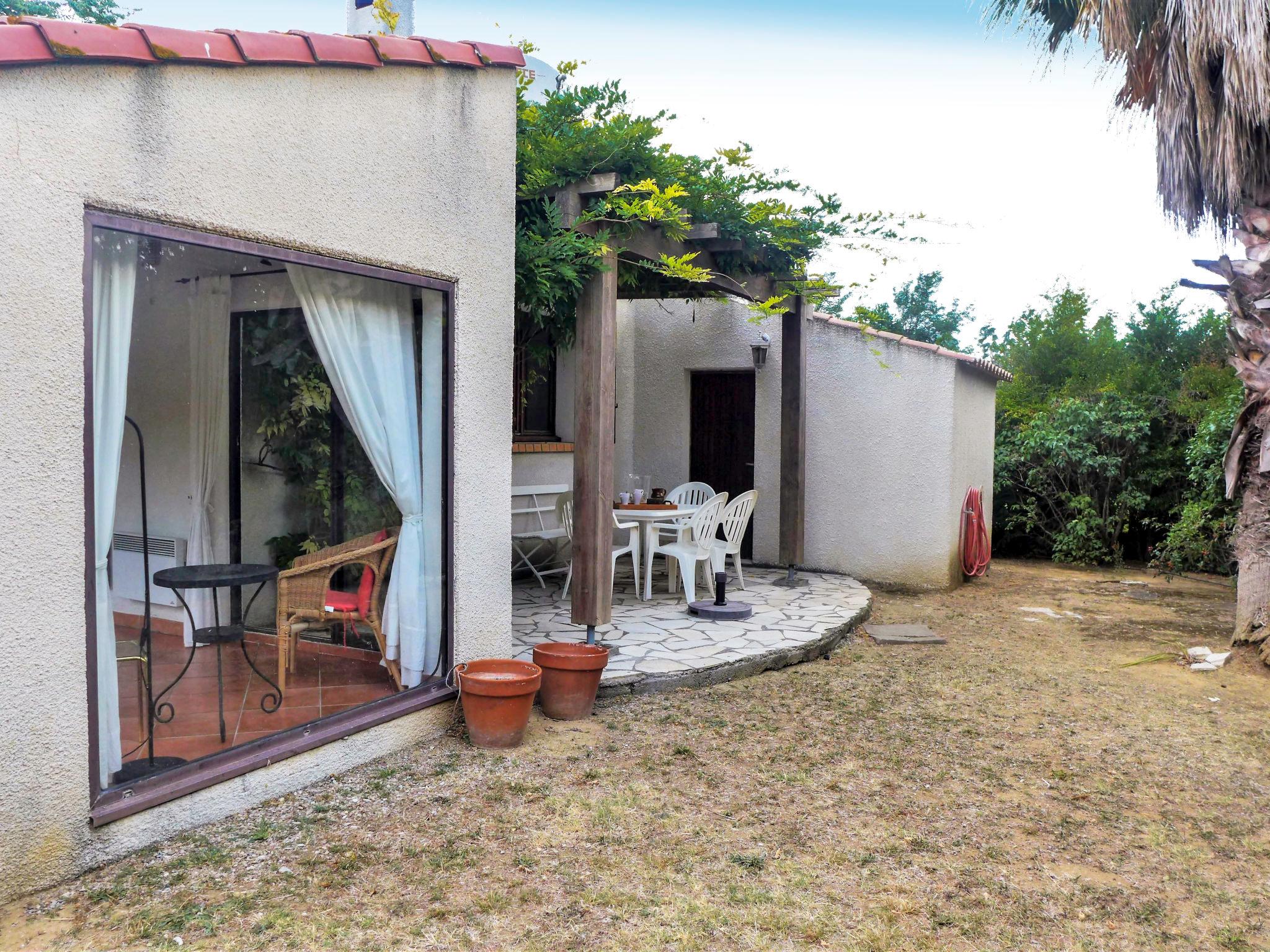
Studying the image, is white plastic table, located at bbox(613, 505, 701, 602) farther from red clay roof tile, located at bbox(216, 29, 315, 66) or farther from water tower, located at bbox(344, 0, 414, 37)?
red clay roof tile, located at bbox(216, 29, 315, 66)

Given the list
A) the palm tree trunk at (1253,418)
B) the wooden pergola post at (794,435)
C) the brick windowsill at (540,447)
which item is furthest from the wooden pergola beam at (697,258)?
the palm tree trunk at (1253,418)

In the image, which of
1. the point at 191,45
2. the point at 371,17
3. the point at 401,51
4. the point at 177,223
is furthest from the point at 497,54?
the point at 177,223

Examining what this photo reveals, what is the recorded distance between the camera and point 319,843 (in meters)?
3.19

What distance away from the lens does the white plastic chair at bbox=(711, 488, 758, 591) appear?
7.13 m

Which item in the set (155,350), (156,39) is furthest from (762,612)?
(156,39)

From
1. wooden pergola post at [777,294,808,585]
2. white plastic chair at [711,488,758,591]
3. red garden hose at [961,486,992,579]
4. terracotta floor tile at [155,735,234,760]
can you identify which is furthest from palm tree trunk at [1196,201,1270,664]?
terracotta floor tile at [155,735,234,760]

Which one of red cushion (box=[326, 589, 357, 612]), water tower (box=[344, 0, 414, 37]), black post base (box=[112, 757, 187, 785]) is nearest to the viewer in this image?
black post base (box=[112, 757, 187, 785])

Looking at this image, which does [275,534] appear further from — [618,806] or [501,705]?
[618,806]

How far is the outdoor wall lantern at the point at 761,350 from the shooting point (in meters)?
8.95

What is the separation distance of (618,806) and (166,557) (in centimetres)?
240

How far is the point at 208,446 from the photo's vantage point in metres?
4.82

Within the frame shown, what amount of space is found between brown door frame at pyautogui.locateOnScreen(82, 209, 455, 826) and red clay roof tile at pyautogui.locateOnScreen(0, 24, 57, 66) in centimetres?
43

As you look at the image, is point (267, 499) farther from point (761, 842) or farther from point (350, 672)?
point (761, 842)

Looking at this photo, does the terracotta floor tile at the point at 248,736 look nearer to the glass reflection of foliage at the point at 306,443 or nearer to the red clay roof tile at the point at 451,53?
the glass reflection of foliage at the point at 306,443
